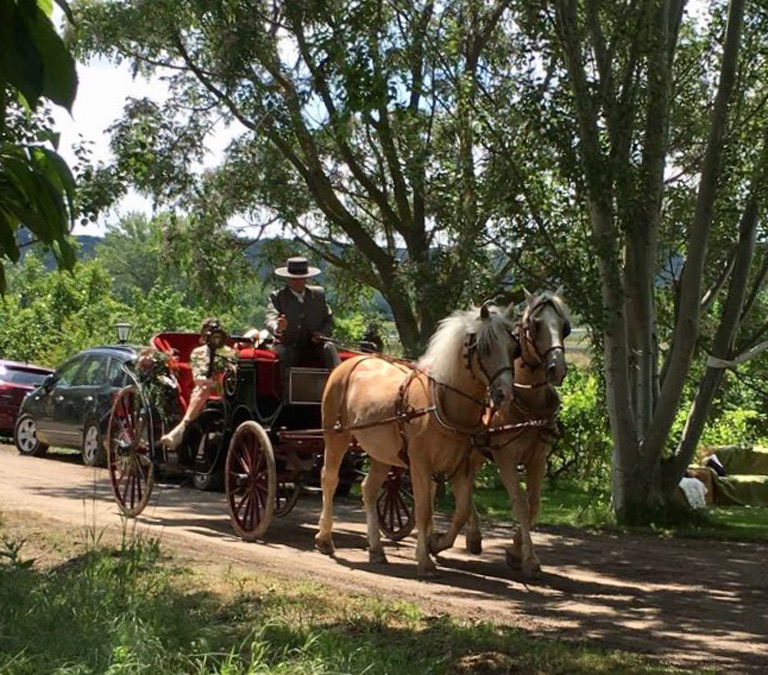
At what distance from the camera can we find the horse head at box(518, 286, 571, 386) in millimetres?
9938

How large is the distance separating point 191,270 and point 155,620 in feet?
47.4

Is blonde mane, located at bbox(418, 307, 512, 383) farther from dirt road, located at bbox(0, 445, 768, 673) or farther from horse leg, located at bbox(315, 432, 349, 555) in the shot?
dirt road, located at bbox(0, 445, 768, 673)

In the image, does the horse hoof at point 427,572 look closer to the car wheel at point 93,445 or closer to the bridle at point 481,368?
the bridle at point 481,368

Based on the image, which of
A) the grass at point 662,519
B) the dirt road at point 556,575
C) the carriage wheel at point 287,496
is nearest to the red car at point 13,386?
the dirt road at point 556,575

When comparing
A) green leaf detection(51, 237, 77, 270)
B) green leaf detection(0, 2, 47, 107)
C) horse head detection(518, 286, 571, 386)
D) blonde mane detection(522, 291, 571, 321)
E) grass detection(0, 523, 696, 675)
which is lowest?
grass detection(0, 523, 696, 675)

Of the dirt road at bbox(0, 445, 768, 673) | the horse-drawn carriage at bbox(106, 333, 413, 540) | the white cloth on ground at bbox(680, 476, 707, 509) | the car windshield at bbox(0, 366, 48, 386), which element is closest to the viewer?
the dirt road at bbox(0, 445, 768, 673)

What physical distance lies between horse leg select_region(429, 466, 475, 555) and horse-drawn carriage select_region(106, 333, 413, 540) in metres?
1.74

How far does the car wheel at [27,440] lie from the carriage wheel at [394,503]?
11388mm

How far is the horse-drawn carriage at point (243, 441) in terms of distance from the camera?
11922mm

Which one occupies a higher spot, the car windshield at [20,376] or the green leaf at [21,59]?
the car windshield at [20,376]

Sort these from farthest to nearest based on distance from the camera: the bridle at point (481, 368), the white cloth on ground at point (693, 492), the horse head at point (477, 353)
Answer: the white cloth on ground at point (693, 492) → the horse head at point (477, 353) → the bridle at point (481, 368)

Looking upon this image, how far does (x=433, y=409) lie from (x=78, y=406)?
37.5ft

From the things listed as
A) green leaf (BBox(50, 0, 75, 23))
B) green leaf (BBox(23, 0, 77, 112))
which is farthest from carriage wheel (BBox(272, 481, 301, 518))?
green leaf (BBox(23, 0, 77, 112))

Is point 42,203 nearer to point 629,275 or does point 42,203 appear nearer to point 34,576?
point 34,576
